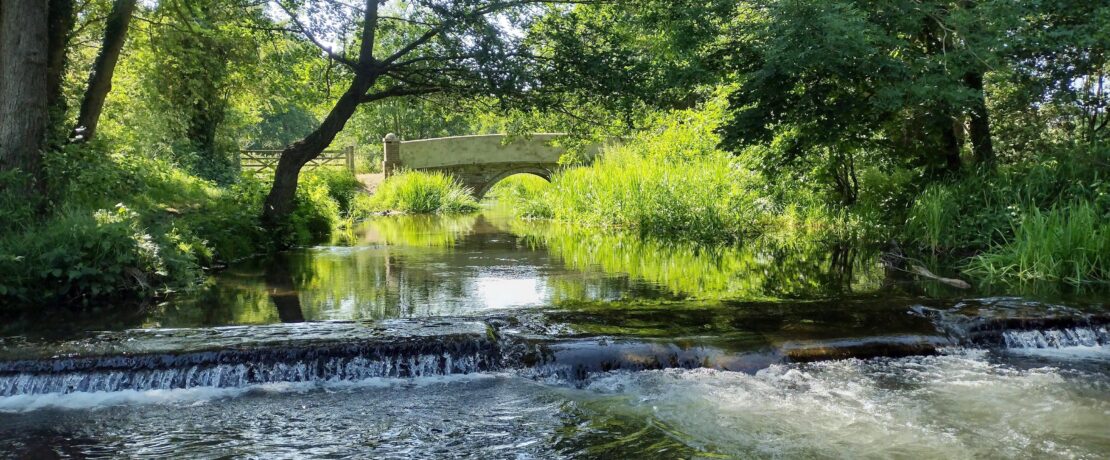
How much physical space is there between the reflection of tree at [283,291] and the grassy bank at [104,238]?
773mm

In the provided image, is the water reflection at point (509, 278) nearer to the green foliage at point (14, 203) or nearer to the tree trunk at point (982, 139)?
the green foliage at point (14, 203)

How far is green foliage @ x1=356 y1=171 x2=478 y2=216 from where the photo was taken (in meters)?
23.6

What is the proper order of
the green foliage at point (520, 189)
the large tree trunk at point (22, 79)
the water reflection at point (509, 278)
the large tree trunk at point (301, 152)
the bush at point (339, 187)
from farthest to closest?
the green foliage at point (520, 189) < the bush at point (339, 187) < the large tree trunk at point (301, 152) < the large tree trunk at point (22, 79) < the water reflection at point (509, 278)

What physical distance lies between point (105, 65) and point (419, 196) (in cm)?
1260

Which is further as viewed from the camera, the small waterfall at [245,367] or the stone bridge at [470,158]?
the stone bridge at [470,158]

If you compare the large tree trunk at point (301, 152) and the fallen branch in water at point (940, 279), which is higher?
the large tree trunk at point (301, 152)

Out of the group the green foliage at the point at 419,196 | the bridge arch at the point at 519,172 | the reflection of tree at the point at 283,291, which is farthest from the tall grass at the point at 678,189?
the bridge arch at the point at 519,172

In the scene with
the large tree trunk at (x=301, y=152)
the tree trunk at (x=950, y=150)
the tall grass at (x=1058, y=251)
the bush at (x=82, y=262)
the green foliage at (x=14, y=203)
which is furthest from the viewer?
the large tree trunk at (x=301, y=152)

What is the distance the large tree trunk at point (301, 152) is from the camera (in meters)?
12.0

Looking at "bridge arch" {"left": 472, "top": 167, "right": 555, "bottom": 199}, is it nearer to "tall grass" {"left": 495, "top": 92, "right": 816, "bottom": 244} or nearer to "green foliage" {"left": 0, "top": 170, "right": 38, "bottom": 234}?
"tall grass" {"left": 495, "top": 92, "right": 816, "bottom": 244}

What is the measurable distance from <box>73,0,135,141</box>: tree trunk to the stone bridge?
1446 centimetres

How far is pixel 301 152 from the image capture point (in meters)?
12.4

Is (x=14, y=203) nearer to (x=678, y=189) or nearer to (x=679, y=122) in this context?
(x=678, y=189)

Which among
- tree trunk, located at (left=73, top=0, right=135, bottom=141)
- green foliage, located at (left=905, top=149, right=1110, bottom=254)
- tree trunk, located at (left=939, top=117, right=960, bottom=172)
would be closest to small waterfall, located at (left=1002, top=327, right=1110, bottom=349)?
green foliage, located at (left=905, top=149, right=1110, bottom=254)
